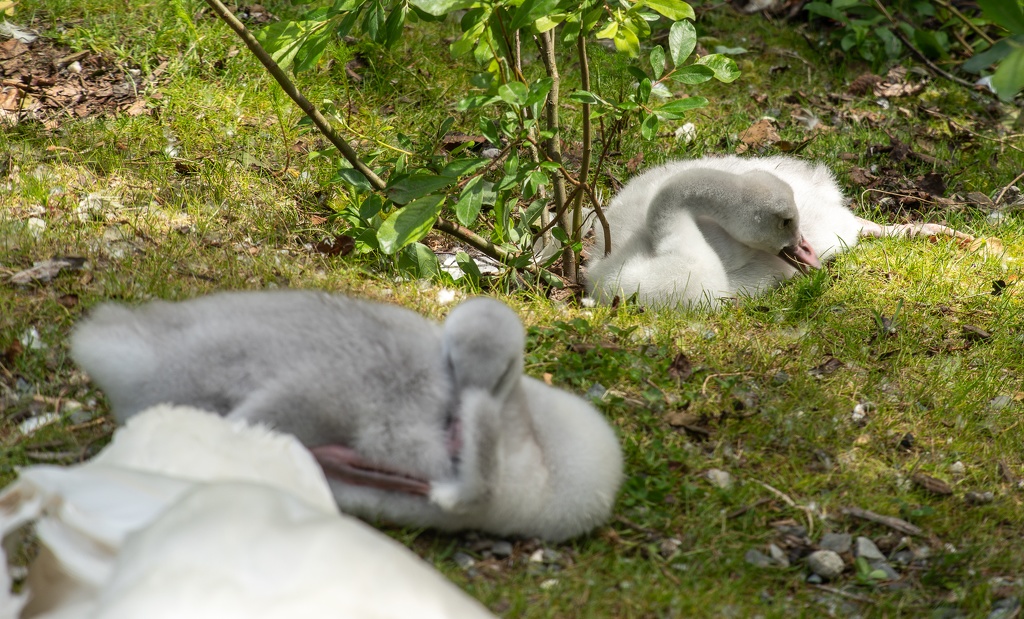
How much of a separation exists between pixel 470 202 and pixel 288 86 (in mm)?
976

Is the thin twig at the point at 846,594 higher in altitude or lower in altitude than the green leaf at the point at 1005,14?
lower

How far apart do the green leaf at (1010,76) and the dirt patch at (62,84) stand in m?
4.46

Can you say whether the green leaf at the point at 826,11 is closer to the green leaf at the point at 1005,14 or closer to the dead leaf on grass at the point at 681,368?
the dead leaf on grass at the point at 681,368

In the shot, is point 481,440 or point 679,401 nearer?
point 481,440

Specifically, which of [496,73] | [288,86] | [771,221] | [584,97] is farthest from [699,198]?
[288,86]

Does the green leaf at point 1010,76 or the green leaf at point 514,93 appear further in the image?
the green leaf at point 514,93

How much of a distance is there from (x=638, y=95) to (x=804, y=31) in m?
4.03

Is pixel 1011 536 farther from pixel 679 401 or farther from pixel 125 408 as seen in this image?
pixel 125 408

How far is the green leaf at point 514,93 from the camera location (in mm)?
3668

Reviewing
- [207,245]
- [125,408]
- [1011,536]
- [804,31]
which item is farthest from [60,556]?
[804,31]

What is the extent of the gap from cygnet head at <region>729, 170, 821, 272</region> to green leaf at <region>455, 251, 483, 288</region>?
1294 millimetres

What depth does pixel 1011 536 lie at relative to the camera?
10.5 feet

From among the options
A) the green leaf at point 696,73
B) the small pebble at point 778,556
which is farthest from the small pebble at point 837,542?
the green leaf at point 696,73

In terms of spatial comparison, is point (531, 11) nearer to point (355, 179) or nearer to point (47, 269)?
point (355, 179)
